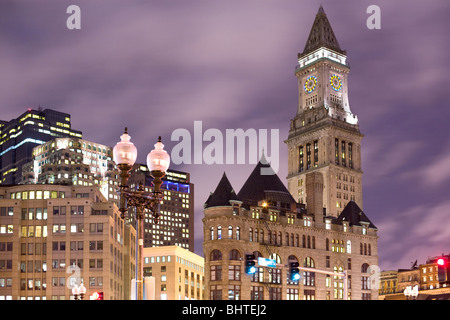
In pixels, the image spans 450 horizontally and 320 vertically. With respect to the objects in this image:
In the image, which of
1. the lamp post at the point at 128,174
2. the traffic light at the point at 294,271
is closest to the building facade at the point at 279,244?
the traffic light at the point at 294,271

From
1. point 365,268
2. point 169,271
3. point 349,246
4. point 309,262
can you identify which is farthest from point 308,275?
point 169,271

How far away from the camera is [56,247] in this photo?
130 metres

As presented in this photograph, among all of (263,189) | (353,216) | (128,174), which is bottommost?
(128,174)

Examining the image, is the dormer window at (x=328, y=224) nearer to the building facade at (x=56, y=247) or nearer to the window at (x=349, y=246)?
the window at (x=349, y=246)

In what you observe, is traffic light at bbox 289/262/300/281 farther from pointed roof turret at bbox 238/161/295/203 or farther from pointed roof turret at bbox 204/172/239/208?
pointed roof turret at bbox 238/161/295/203

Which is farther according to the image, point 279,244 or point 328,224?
point 328,224

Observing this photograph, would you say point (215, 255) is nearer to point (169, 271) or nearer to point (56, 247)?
point (56, 247)

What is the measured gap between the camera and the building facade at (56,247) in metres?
127

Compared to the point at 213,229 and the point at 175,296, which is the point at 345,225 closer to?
the point at 213,229

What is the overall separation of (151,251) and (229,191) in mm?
66811

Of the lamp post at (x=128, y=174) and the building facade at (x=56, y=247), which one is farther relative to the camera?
the building facade at (x=56, y=247)

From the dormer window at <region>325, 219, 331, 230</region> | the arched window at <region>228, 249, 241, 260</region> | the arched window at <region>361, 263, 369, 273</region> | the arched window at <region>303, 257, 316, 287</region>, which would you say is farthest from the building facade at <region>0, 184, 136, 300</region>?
the arched window at <region>361, 263, 369, 273</region>

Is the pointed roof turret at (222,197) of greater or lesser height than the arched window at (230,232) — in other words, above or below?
above

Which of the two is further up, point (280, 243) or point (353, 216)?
point (353, 216)
